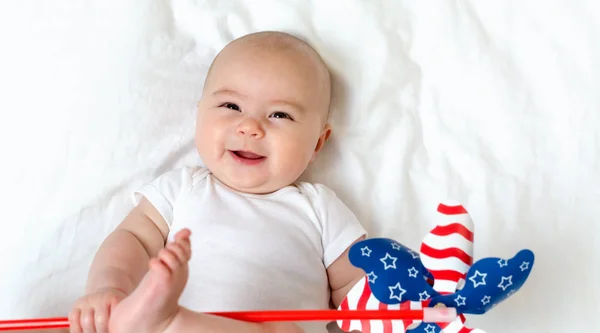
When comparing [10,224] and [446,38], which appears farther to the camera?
[446,38]

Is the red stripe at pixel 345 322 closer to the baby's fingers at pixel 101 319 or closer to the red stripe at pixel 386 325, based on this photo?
the red stripe at pixel 386 325

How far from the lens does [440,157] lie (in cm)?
122

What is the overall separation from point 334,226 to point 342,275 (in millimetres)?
75

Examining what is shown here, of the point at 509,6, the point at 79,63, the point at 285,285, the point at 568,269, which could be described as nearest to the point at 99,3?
the point at 79,63

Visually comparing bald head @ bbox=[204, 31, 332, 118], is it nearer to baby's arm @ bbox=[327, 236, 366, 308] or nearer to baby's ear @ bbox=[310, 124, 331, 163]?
baby's ear @ bbox=[310, 124, 331, 163]

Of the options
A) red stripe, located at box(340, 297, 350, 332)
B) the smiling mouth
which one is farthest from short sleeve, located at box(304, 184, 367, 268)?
red stripe, located at box(340, 297, 350, 332)

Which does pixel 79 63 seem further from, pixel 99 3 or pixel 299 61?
pixel 299 61

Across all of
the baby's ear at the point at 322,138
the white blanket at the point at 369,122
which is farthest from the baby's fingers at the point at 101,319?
the baby's ear at the point at 322,138

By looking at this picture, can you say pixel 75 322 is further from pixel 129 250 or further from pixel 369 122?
pixel 369 122

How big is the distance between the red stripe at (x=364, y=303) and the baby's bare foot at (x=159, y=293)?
0.71 feet

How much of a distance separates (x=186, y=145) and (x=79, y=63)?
212 mm

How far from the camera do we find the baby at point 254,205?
1.05 metres

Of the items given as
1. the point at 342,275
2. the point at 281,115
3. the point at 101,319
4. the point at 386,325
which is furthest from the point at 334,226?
the point at 101,319

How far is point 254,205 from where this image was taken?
113cm
